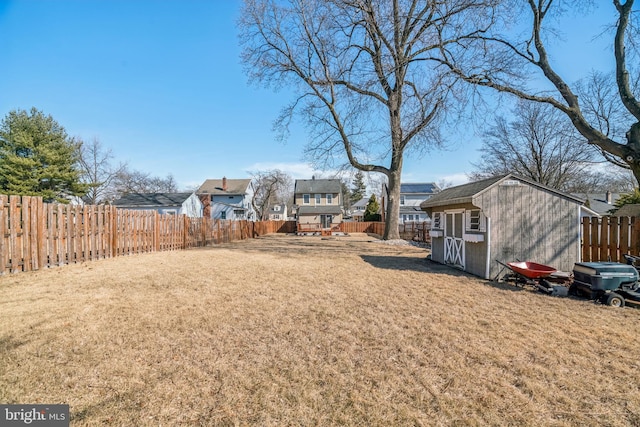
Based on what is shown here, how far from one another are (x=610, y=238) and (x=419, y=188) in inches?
1736

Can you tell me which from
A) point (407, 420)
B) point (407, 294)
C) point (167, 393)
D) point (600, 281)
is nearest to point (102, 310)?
point (167, 393)

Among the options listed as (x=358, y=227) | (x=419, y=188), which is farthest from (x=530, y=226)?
(x=419, y=188)

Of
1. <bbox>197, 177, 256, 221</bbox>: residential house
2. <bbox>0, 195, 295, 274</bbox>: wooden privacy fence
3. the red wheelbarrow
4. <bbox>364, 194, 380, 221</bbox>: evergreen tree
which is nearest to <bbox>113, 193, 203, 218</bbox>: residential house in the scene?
<bbox>197, 177, 256, 221</bbox>: residential house

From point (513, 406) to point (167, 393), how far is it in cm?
304

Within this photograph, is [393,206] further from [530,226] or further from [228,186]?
[228,186]

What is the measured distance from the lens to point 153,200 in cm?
3027

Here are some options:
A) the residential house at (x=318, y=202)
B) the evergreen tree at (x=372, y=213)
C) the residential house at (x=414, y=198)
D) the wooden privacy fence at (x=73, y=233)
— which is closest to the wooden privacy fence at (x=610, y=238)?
the wooden privacy fence at (x=73, y=233)

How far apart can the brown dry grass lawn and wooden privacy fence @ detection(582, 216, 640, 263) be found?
364 centimetres

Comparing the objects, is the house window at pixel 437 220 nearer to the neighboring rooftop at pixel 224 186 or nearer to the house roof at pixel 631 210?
the house roof at pixel 631 210

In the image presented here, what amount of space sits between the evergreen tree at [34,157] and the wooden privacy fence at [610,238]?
3253cm

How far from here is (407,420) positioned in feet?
8.02

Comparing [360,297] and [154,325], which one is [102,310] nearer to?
[154,325]

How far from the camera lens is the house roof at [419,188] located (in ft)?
165

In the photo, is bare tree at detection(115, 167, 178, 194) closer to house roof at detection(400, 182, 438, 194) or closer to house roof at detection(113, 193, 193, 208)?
house roof at detection(113, 193, 193, 208)
